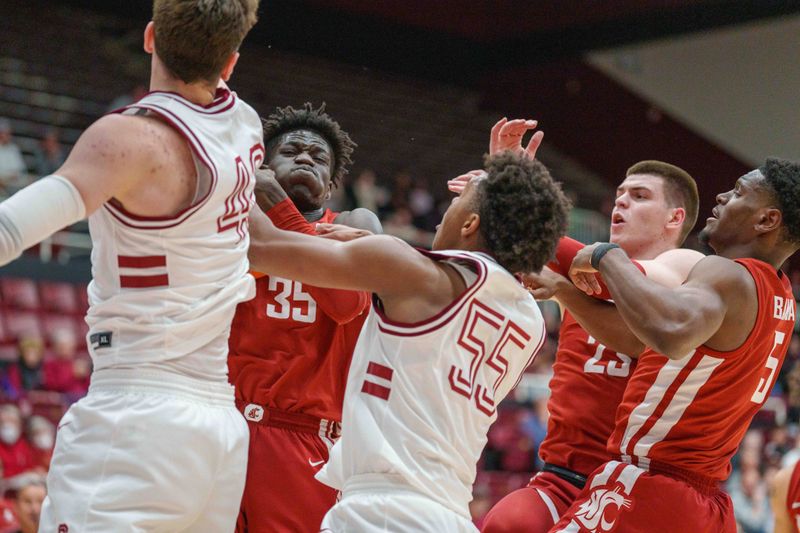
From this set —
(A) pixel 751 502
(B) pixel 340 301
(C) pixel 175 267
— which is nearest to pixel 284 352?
(B) pixel 340 301

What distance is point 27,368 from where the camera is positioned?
33.2 feet

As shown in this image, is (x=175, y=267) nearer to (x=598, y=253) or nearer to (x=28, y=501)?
(x=598, y=253)

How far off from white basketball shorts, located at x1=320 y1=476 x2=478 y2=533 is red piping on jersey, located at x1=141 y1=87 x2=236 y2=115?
1.22 metres

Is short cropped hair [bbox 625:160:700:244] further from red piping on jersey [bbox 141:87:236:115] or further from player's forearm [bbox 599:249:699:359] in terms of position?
red piping on jersey [bbox 141:87:236:115]

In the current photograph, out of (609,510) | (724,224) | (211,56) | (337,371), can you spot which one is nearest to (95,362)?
(211,56)

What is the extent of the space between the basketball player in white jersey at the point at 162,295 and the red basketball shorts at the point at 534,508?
67.9 inches

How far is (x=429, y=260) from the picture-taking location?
3.60 m

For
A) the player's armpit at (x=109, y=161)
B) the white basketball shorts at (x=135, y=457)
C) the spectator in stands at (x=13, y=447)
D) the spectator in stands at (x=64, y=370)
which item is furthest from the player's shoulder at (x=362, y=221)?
the spectator in stands at (x=64, y=370)

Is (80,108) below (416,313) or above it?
below

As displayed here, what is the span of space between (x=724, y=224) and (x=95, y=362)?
2.73m

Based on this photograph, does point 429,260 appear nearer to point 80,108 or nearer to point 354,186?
point 354,186

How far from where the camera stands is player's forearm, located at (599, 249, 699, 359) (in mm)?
4148

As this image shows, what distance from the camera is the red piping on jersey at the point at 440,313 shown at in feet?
11.6

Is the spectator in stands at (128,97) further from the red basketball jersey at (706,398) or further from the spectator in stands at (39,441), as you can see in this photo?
the red basketball jersey at (706,398)
